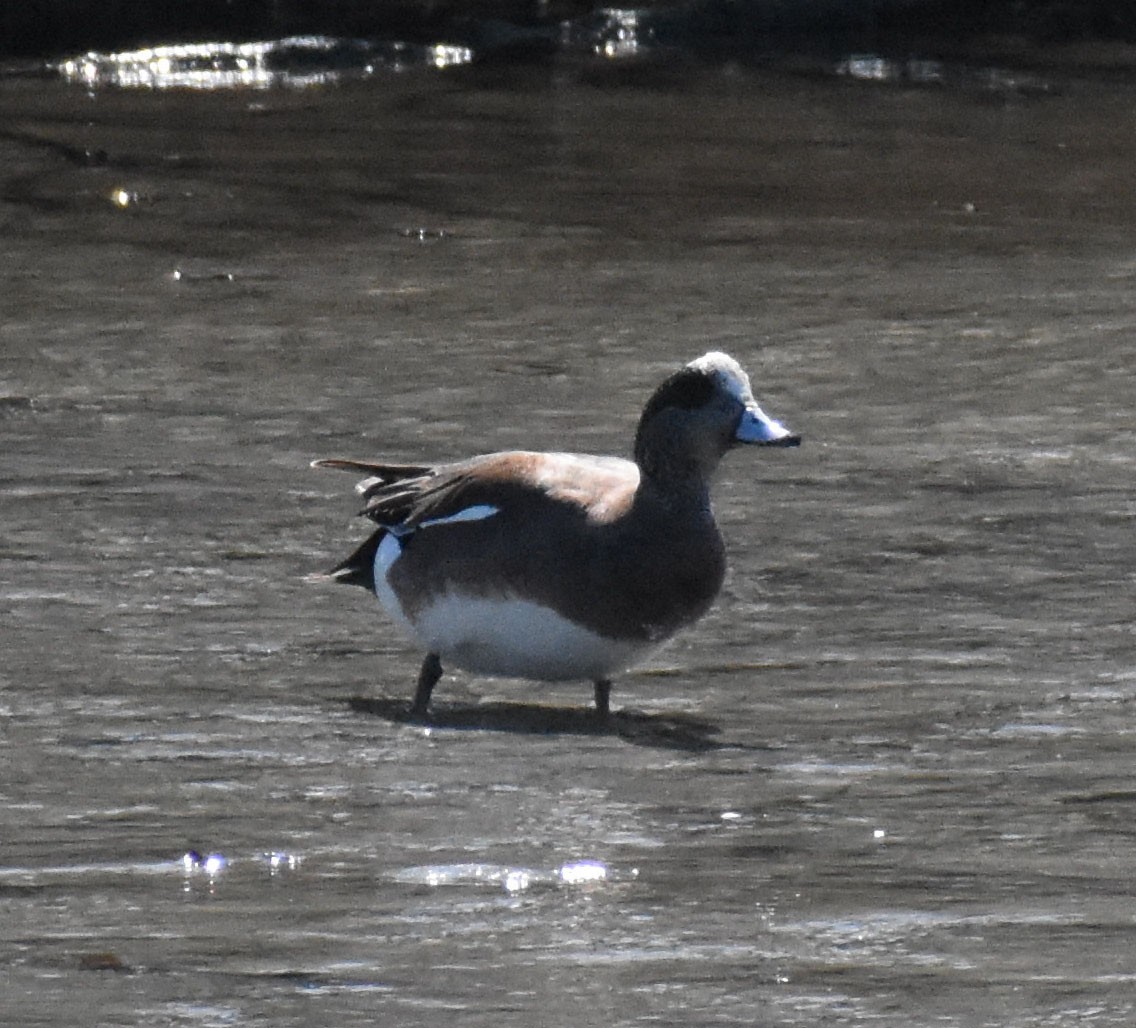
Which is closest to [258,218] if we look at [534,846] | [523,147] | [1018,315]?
[523,147]

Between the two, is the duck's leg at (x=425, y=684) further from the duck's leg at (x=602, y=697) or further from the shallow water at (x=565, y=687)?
the duck's leg at (x=602, y=697)

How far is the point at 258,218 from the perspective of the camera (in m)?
12.2

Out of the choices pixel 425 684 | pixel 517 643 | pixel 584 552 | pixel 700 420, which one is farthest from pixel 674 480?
pixel 425 684

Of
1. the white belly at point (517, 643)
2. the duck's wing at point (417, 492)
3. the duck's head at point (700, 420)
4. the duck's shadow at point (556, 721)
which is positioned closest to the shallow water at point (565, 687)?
the duck's shadow at point (556, 721)

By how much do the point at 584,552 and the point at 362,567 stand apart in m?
0.82

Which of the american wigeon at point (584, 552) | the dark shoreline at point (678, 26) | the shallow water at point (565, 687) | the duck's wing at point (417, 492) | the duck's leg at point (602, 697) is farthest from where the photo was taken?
the dark shoreline at point (678, 26)

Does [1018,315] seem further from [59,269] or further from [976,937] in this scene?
[976,937]

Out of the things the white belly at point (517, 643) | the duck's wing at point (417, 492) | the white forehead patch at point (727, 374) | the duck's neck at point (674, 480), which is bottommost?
the white belly at point (517, 643)

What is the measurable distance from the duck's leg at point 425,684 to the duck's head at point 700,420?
572 mm

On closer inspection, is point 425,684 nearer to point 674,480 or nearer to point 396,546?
point 396,546

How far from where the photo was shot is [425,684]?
539cm

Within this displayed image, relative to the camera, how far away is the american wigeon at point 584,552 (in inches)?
204

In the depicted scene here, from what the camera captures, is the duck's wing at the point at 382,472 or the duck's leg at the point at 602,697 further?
the duck's wing at the point at 382,472

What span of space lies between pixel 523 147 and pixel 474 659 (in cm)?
929
